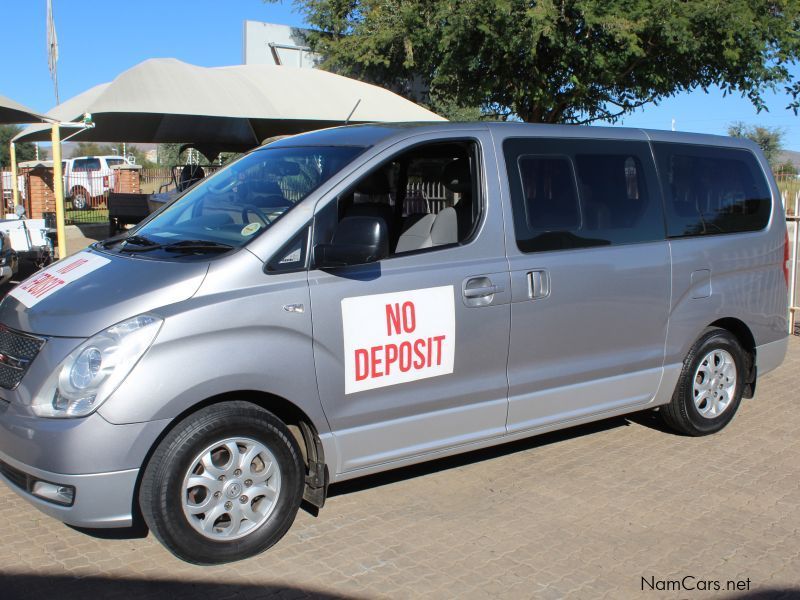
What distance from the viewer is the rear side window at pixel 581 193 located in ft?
15.2

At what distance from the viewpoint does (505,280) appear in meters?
4.43

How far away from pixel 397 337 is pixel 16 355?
1744mm

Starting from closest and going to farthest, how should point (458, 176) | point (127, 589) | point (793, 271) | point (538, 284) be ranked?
1. point (127, 589)
2. point (538, 284)
3. point (458, 176)
4. point (793, 271)

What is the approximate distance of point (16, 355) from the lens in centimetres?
366

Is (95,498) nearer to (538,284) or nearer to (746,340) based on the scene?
(538,284)

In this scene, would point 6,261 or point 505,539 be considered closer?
point 505,539

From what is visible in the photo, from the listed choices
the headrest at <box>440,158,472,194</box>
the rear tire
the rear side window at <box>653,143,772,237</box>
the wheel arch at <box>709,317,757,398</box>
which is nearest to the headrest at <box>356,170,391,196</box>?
the headrest at <box>440,158,472,194</box>

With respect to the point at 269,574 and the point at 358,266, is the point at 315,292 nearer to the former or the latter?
the point at 358,266

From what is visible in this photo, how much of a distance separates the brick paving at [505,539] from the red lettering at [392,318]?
3.37 feet

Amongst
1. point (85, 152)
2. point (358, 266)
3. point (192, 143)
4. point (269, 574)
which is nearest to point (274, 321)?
point (358, 266)

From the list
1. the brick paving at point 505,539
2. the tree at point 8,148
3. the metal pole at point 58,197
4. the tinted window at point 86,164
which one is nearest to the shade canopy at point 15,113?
the metal pole at point 58,197

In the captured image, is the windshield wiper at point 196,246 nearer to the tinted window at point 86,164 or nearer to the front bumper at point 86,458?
the front bumper at point 86,458

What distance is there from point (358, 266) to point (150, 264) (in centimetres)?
98

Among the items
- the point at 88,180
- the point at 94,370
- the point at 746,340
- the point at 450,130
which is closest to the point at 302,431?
the point at 94,370
